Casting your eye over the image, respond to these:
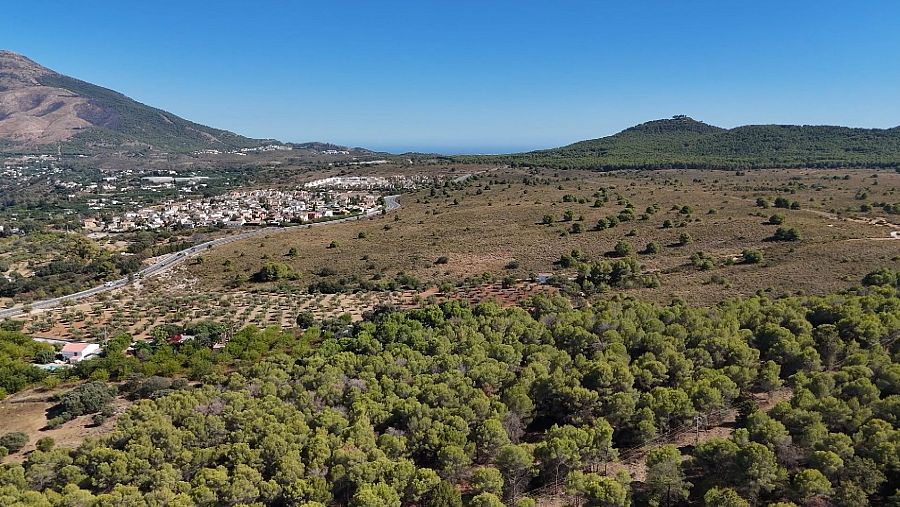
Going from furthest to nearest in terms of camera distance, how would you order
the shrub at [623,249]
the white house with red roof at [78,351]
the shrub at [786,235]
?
the shrub at [623,249]
the shrub at [786,235]
the white house with red roof at [78,351]

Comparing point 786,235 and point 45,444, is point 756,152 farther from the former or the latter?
point 45,444

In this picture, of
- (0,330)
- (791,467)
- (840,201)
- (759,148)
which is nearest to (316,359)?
(791,467)

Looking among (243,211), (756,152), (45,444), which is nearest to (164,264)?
(243,211)

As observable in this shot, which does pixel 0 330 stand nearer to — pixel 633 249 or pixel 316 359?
pixel 316 359

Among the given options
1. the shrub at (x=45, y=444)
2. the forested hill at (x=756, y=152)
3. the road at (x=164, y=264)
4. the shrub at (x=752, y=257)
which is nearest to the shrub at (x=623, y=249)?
the shrub at (x=752, y=257)

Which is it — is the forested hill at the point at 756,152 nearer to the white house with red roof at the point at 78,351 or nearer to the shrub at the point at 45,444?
the white house with red roof at the point at 78,351
